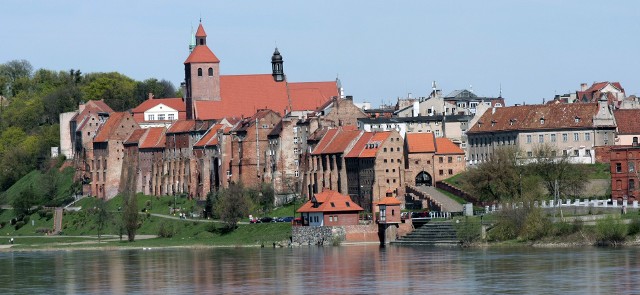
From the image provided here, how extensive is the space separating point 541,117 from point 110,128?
54.0m

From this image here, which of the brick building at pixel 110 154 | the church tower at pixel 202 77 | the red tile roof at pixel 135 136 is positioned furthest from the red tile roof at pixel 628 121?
the brick building at pixel 110 154

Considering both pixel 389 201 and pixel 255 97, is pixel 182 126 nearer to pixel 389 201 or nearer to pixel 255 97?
pixel 255 97

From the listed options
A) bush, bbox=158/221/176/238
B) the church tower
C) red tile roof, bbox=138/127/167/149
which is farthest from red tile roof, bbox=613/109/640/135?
the church tower

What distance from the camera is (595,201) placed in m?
127

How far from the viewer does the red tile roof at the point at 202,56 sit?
194 m

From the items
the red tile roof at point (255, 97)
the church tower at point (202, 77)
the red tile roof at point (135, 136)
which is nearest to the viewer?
the red tile roof at point (135, 136)

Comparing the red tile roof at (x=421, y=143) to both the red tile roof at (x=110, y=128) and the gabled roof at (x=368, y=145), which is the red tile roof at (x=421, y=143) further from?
the red tile roof at (x=110, y=128)

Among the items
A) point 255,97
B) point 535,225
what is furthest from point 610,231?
point 255,97

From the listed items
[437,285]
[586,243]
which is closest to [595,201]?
[586,243]

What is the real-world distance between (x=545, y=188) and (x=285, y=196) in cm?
3077

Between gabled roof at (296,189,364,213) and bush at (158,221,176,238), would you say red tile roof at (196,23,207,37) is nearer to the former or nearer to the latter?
bush at (158,221,176,238)

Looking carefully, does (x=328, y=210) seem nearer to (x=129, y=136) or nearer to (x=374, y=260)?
(x=374, y=260)

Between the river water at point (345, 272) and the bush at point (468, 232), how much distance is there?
2739 millimetres

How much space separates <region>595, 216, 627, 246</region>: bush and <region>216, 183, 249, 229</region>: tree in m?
38.9
